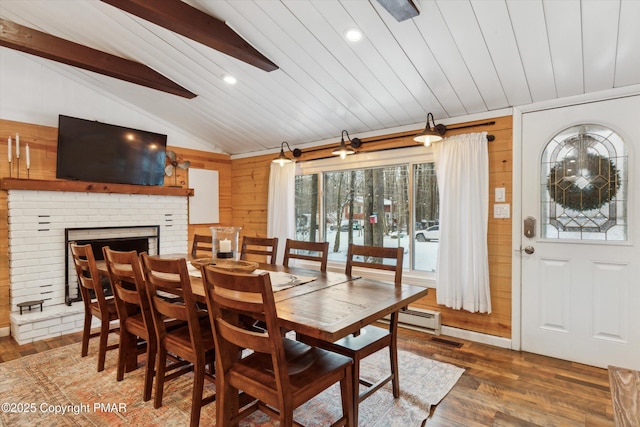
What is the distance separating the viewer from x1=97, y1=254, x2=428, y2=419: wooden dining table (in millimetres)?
1488

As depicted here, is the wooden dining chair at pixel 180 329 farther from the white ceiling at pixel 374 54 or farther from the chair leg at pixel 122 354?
the white ceiling at pixel 374 54

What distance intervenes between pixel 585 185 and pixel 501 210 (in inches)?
24.8

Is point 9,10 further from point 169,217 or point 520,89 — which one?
point 520,89

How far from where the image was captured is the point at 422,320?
3.47 meters

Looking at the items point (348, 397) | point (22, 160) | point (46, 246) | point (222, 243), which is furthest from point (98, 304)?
point (348, 397)

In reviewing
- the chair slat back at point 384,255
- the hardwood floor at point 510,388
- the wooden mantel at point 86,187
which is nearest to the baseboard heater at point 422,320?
the hardwood floor at point 510,388

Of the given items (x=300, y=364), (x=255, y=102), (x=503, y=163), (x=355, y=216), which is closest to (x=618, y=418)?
(x=300, y=364)

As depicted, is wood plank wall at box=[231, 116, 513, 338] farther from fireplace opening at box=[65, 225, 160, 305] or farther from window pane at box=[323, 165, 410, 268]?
fireplace opening at box=[65, 225, 160, 305]

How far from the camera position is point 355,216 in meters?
4.26

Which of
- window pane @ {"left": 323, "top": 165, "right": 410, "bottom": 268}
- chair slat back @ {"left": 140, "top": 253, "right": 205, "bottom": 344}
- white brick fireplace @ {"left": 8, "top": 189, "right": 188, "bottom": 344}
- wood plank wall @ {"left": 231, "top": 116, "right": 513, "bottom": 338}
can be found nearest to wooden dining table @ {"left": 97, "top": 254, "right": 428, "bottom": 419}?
chair slat back @ {"left": 140, "top": 253, "right": 205, "bottom": 344}

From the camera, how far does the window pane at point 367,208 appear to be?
3.84 m

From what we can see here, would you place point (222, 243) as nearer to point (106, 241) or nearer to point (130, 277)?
point (130, 277)

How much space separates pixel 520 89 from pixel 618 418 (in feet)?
8.08

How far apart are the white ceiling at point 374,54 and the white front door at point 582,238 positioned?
12.1 inches
